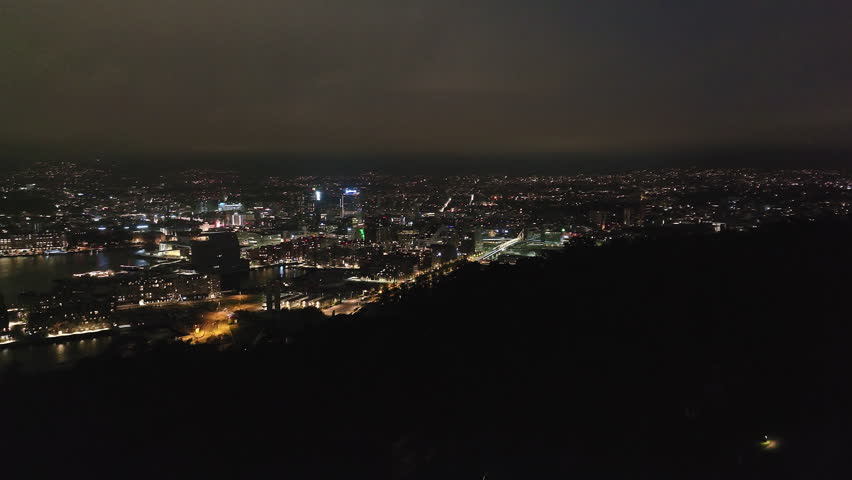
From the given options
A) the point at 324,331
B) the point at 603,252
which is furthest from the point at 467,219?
the point at 324,331

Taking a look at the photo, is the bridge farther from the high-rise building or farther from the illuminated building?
the high-rise building

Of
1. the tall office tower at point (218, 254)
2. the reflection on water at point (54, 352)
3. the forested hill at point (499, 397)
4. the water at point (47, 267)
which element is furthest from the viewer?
the tall office tower at point (218, 254)

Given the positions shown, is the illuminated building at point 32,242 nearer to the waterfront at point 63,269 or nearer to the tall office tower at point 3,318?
the waterfront at point 63,269

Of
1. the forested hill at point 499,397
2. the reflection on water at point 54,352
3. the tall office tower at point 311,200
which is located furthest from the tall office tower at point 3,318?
the tall office tower at point 311,200

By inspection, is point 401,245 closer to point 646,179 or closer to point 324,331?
point 646,179

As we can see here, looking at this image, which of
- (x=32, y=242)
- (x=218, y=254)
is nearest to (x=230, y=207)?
(x=32, y=242)

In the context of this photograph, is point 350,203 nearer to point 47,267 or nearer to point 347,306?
point 47,267

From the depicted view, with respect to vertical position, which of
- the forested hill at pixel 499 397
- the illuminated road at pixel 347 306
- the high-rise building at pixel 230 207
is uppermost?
the forested hill at pixel 499 397

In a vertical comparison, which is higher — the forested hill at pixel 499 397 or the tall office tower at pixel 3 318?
the forested hill at pixel 499 397
